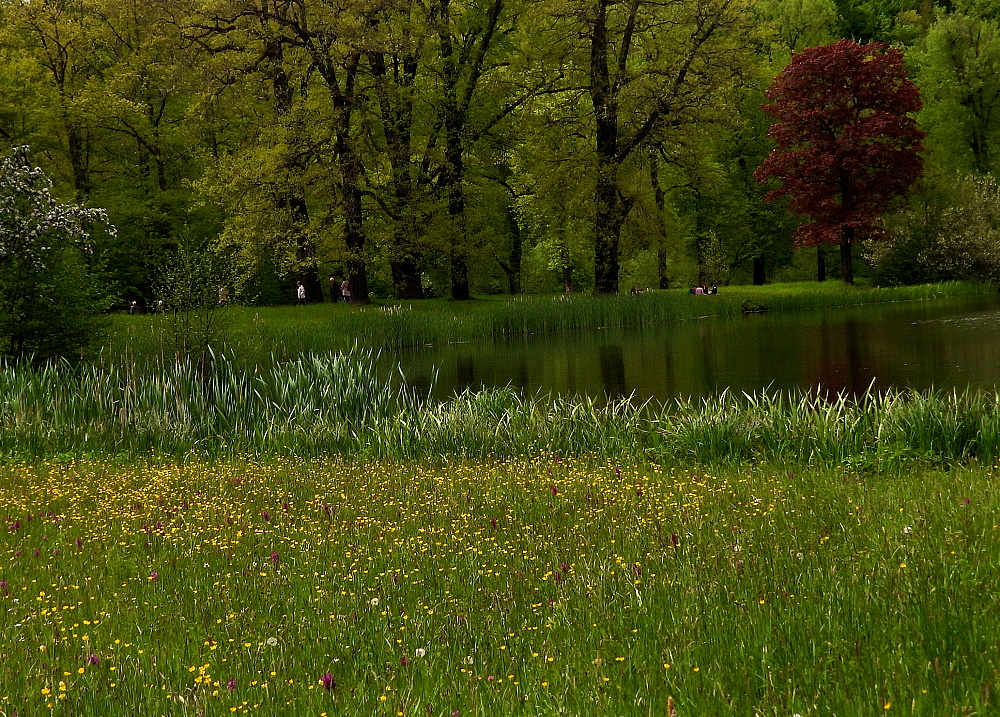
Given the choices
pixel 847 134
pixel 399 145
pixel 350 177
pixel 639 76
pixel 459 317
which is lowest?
pixel 459 317

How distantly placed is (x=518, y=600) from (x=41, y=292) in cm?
1568

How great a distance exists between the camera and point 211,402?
15477mm

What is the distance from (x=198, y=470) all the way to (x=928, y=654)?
8.64 meters

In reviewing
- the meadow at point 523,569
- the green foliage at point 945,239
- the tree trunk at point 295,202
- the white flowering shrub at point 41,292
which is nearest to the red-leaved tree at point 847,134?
the green foliage at point 945,239

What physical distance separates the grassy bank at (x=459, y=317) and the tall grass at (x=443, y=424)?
20.4ft

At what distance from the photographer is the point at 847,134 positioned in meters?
45.1

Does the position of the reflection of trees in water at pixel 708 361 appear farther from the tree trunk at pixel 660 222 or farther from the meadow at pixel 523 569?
the tree trunk at pixel 660 222

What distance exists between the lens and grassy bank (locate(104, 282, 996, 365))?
2609cm

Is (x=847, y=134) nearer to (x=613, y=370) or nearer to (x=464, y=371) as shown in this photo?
(x=613, y=370)

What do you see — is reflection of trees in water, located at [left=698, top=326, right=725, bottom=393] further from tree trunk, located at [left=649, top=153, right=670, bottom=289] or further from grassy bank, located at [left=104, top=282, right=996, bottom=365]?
tree trunk, located at [left=649, top=153, right=670, bottom=289]

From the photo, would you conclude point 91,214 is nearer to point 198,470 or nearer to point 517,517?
point 198,470

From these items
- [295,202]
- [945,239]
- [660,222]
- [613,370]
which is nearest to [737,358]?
[613,370]

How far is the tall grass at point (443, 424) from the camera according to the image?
1062cm

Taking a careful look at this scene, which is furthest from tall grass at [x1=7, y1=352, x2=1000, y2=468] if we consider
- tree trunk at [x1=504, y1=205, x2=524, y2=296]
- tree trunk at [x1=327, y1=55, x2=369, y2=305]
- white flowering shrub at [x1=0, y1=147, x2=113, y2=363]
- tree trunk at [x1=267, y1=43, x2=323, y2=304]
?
tree trunk at [x1=504, y1=205, x2=524, y2=296]
